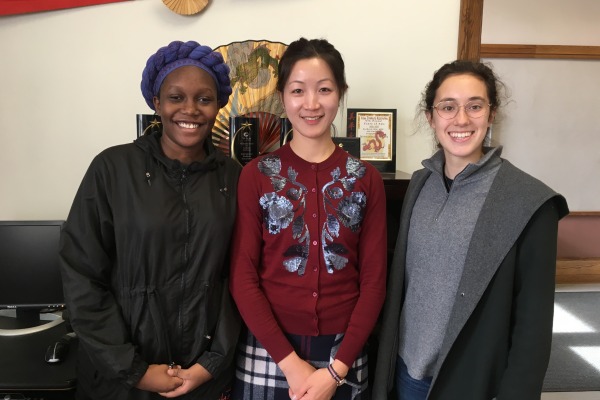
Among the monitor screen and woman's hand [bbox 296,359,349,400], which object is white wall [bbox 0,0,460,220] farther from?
woman's hand [bbox 296,359,349,400]

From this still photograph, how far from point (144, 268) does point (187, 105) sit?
434 millimetres

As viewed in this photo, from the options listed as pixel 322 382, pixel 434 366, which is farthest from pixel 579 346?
pixel 322 382

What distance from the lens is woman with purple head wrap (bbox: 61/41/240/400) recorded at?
1072 millimetres

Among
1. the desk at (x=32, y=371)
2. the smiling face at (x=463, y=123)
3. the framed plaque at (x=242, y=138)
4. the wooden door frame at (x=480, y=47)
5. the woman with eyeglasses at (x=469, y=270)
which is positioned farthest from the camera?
the wooden door frame at (x=480, y=47)

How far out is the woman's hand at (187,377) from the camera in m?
1.12

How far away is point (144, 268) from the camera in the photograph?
3.53ft

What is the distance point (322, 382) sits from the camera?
111 centimetres

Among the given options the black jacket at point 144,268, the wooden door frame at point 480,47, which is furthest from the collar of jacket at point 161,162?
the wooden door frame at point 480,47

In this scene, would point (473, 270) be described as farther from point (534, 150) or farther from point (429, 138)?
point (534, 150)

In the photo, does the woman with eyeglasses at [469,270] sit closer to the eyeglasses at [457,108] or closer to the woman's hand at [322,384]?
the eyeglasses at [457,108]

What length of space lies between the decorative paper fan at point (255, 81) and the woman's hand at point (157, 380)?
0.88 m

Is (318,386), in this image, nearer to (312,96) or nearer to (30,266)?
(312,96)

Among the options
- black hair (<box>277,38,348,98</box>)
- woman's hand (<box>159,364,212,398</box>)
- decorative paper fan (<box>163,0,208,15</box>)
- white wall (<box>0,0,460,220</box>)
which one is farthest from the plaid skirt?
decorative paper fan (<box>163,0,208,15</box>)

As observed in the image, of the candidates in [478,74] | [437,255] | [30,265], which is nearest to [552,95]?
[478,74]
